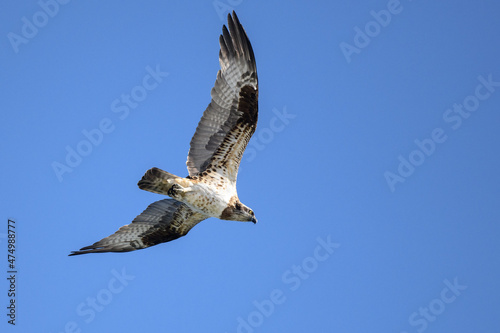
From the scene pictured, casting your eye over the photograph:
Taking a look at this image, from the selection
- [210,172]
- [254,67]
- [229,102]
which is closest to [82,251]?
[210,172]

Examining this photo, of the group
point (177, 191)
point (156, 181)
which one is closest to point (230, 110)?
point (177, 191)

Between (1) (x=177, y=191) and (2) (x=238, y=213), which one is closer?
(1) (x=177, y=191)

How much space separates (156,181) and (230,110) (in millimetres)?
1865

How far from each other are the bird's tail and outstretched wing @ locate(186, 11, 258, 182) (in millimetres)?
615

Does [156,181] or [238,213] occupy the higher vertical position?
[156,181]

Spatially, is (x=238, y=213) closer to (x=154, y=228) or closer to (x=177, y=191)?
(x=177, y=191)

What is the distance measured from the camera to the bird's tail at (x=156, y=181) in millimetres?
11844

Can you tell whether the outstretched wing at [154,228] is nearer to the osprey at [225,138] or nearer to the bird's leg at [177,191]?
the osprey at [225,138]

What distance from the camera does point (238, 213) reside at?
12.4 metres

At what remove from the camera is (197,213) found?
13.2 metres

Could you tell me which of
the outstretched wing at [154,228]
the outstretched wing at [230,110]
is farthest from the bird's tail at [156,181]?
the outstretched wing at [154,228]

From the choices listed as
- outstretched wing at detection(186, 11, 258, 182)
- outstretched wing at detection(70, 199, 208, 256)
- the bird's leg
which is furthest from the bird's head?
outstretched wing at detection(70, 199, 208, 256)

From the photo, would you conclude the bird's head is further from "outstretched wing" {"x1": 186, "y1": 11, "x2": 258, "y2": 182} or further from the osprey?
"outstretched wing" {"x1": 186, "y1": 11, "x2": 258, "y2": 182}

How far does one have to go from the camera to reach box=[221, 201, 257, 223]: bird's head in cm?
1234
